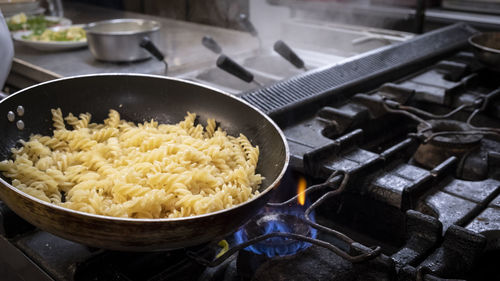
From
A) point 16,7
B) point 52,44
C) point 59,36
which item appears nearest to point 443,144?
point 52,44

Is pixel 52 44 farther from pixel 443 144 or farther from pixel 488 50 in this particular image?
pixel 488 50

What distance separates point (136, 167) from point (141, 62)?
5.46 feet

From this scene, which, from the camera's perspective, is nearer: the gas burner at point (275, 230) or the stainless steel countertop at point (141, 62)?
the gas burner at point (275, 230)

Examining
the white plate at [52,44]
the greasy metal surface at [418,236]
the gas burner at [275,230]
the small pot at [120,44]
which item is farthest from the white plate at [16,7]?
the greasy metal surface at [418,236]

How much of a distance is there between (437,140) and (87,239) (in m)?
1.34

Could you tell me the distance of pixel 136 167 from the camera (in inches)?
42.7

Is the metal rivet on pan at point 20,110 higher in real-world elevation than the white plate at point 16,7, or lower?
higher

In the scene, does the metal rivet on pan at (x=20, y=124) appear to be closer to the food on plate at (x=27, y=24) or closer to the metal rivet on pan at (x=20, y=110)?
the metal rivet on pan at (x=20, y=110)

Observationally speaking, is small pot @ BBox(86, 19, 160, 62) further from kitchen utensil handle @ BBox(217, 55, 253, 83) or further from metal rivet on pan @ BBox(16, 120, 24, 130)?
metal rivet on pan @ BBox(16, 120, 24, 130)

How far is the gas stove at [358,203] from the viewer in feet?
3.48

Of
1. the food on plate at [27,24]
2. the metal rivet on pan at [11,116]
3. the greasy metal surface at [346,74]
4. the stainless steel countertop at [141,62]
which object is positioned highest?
the metal rivet on pan at [11,116]

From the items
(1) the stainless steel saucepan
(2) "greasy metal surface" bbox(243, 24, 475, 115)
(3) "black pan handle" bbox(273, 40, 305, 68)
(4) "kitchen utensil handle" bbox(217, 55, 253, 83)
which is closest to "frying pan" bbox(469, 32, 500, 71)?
(2) "greasy metal surface" bbox(243, 24, 475, 115)

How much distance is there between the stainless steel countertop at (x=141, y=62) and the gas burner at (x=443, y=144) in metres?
1.37

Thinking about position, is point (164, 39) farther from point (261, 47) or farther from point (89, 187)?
point (89, 187)
